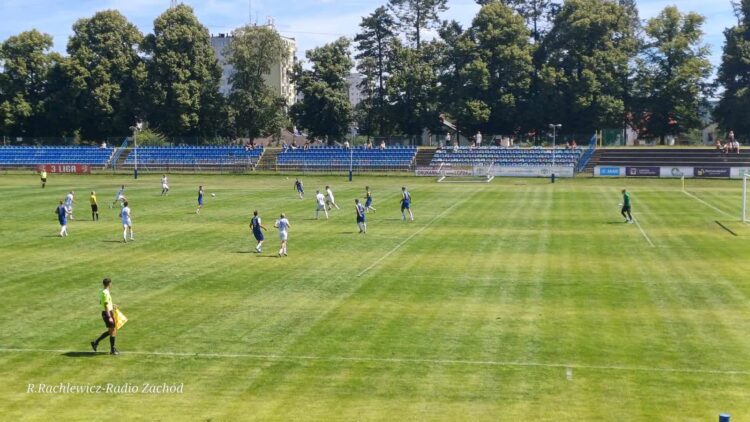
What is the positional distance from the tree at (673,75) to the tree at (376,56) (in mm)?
34338

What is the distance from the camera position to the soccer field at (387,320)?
53.2 feet

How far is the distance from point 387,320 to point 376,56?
9540 centimetres

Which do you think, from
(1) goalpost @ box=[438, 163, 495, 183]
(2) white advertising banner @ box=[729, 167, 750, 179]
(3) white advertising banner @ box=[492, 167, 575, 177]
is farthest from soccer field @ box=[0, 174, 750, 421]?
(3) white advertising banner @ box=[492, 167, 575, 177]

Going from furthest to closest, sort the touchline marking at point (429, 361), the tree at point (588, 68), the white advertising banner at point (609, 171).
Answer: the tree at point (588, 68) < the white advertising banner at point (609, 171) < the touchline marking at point (429, 361)

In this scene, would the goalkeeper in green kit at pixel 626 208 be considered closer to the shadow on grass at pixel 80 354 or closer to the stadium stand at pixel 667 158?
the shadow on grass at pixel 80 354

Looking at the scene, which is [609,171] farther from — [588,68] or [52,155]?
[52,155]

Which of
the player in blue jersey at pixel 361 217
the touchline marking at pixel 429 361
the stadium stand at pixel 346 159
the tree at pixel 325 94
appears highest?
the tree at pixel 325 94

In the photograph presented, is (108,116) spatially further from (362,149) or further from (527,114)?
(527,114)

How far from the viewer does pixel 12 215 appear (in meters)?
47.8

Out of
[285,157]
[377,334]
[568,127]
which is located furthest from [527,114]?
[377,334]

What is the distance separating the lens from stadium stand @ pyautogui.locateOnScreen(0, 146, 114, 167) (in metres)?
102

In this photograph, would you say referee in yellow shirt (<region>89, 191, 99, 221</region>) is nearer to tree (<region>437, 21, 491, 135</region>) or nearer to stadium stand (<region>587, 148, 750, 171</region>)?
stadium stand (<region>587, 148, 750, 171</region>)

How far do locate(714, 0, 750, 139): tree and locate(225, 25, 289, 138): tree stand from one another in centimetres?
Result: 5695

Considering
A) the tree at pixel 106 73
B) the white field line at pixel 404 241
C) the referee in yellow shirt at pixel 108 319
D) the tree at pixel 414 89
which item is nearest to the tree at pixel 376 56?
the tree at pixel 414 89
